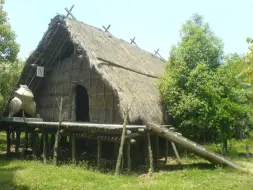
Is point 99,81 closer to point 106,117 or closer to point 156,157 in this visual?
point 106,117

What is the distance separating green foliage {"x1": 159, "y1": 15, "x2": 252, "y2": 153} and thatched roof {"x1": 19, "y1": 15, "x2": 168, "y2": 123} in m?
1.19

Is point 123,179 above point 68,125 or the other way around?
the other way around


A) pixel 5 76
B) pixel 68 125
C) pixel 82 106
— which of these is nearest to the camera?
pixel 68 125

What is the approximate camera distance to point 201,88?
14.4 m

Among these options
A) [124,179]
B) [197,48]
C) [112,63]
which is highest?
[197,48]

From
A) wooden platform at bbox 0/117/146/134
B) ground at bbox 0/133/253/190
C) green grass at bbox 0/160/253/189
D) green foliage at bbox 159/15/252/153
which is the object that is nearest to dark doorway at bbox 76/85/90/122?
wooden platform at bbox 0/117/146/134

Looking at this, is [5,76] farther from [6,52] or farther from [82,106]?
[82,106]

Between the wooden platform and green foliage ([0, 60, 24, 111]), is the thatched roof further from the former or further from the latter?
green foliage ([0, 60, 24, 111])

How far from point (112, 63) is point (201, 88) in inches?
192

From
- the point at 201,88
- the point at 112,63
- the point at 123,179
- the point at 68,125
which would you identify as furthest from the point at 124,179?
the point at 201,88

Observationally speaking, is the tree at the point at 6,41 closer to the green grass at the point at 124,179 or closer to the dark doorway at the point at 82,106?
the dark doorway at the point at 82,106

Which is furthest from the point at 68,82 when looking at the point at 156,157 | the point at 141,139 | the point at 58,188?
the point at 58,188

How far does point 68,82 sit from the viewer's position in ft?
51.3

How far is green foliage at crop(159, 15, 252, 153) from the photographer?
45.3 feet
